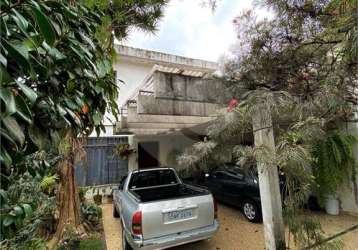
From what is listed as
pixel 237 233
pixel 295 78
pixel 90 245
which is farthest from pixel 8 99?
pixel 237 233

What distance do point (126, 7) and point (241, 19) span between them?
233 cm

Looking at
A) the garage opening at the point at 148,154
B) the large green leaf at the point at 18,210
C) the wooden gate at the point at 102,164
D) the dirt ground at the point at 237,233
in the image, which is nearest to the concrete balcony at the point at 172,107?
the dirt ground at the point at 237,233

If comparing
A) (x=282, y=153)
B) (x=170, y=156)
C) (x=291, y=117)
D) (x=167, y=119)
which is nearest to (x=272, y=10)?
(x=291, y=117)

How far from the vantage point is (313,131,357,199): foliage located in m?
5.55

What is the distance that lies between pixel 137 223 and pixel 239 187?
3.64 metres

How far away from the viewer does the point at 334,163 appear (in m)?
5.58

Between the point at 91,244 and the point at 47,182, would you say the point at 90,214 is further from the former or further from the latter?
the point at 47,182

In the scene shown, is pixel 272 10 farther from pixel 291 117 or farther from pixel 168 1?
pixel 168 1

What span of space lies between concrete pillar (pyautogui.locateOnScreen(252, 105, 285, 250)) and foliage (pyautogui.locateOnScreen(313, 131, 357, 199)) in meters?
2.65

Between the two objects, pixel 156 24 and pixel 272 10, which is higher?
pixel 156 24

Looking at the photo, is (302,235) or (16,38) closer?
(16,38)

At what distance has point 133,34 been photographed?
16.7 ft

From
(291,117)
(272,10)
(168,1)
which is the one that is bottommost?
(291,117)

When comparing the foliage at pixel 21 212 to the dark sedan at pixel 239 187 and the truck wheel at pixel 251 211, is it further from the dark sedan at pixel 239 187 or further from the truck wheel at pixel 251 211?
the truck wheel at pixel 251 211
